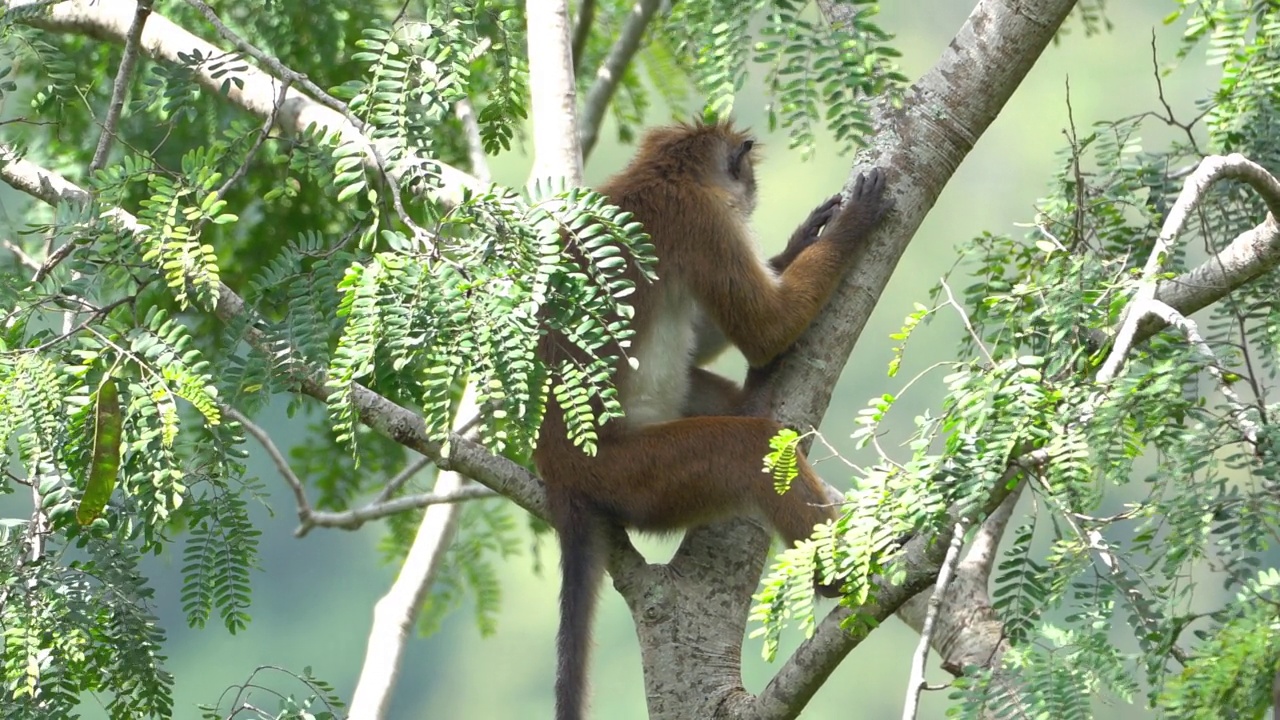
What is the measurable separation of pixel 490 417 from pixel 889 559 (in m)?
0.75

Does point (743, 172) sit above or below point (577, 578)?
above

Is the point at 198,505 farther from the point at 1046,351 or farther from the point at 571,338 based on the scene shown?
the point at 1046,351

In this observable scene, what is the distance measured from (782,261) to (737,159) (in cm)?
51

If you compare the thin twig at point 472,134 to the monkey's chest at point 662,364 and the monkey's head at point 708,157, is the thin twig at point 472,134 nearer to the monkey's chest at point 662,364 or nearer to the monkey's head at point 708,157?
the monkey's head at point 708,157

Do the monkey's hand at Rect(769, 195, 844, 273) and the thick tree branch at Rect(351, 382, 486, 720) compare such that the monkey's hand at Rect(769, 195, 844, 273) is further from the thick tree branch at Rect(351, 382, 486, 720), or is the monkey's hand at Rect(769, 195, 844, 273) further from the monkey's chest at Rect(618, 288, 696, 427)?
the thick tree branch at Rect(351, 382, 486, 720)

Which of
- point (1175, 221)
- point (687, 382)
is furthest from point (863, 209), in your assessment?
point (1175, 221)

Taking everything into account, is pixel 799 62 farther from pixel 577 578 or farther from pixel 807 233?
pixel 577 578

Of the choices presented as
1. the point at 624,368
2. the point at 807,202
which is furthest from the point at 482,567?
the point at 807,202

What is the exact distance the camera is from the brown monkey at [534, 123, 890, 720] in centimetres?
372

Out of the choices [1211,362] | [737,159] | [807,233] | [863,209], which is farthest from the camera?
[737,159]

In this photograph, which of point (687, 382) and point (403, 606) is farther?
point (403, 606)

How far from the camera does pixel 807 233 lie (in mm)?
4492

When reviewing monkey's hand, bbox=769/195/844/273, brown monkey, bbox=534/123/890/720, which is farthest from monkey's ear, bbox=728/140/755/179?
monkey's hand, bbox=769/195/844/273

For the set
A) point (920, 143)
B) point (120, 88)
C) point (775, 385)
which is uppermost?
point (920, 143)
